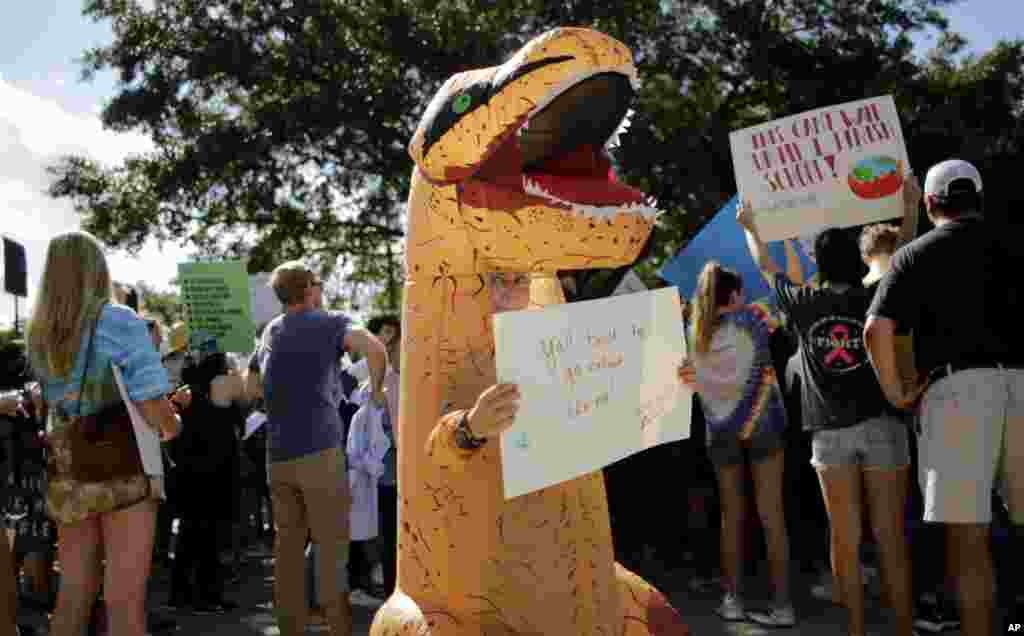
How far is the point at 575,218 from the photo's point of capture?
2.27 meters

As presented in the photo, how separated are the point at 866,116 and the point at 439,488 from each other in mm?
4395

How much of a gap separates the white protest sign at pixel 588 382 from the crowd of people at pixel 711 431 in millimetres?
99

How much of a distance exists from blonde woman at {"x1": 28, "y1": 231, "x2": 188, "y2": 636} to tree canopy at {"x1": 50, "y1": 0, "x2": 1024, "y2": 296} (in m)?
9.69

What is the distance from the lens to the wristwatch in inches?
85.7

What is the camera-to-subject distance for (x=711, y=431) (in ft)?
18.4

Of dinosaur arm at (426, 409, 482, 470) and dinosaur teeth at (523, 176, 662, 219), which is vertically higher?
dinosaur teeth at (523, 176, 662, 219)

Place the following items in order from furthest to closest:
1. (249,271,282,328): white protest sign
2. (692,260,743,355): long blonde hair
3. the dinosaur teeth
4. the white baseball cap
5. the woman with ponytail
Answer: (249,271,282,328): white protest sign
(692,260,743,355): long blonde hair
the woman with ponytail
the white baseball cap
the dinosaur teeth

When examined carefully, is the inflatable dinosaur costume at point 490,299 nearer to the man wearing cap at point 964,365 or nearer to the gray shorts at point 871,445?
the man wearing cap at point 964,365

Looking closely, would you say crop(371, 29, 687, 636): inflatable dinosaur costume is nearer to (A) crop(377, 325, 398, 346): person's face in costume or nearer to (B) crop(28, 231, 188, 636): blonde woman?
(B) crop(28, 231, 188, 636): blonde woman

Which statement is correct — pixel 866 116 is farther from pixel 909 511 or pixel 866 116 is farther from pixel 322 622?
pixel 322 622

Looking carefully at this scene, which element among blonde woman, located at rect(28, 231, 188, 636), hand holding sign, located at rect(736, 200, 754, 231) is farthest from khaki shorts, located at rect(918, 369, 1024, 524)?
blonde woman, located at rect(28, 231, 188, 636)

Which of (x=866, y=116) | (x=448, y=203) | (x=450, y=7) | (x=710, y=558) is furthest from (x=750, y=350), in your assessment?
(x=450, y=7)

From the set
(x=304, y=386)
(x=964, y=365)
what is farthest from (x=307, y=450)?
(x=964, y=365)

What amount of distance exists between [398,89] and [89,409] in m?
10.5
